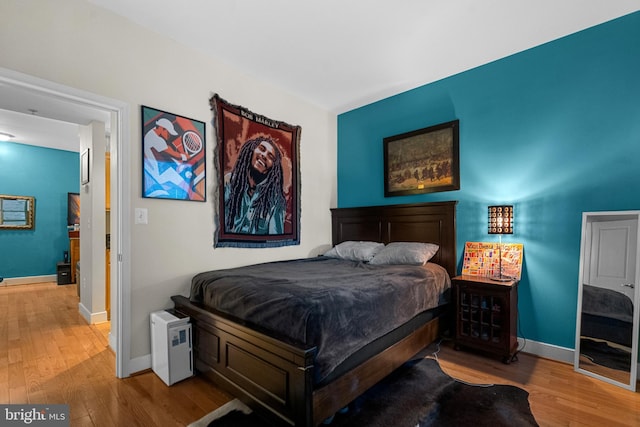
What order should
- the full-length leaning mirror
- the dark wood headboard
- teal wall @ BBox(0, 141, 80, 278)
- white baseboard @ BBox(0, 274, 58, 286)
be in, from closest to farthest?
the full-length leaning mirror < the dark wood headboard < white baseboard @ BBox(0, 274, 58, 286) < teal wall @ BBox(0, 141, 80, 278)

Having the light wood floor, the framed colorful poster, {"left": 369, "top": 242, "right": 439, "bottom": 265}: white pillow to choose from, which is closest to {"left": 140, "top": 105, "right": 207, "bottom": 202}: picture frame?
the light wood floor

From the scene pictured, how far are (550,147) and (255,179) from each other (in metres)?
2.79

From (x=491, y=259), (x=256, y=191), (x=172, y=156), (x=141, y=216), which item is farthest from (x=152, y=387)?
(x=491, y=259)

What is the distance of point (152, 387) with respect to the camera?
2.07m

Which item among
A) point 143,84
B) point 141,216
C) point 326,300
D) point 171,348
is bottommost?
point 171,348

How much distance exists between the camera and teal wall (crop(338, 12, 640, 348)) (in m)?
2.26

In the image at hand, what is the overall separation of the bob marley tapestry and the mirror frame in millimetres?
5396

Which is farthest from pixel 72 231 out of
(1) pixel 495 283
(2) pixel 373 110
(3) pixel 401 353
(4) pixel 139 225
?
(1) pixel 495 283

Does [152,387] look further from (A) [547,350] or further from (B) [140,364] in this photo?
(A) [547,350]

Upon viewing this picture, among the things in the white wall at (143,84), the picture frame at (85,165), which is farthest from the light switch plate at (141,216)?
the picture frame at (85,165)

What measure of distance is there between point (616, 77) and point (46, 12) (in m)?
4.16

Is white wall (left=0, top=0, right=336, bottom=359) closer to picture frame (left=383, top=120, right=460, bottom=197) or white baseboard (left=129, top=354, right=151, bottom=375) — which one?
white baseboard (left=129, top=354, right=151, bottom=375)

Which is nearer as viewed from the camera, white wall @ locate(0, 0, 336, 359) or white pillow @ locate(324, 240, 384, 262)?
white wall @ locate(0, 0, 336, 359)

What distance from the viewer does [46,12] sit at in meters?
1.95
